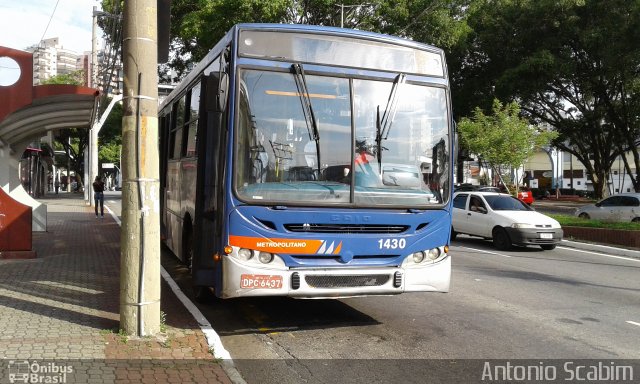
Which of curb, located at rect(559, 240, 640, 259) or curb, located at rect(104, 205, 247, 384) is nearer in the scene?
curb, located at rect(104, 205, 247, 384)

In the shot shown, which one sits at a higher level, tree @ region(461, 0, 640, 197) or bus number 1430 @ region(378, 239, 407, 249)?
tree @ region(461, 0, 640, 197)

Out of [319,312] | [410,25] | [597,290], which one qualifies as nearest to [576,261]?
[597,290]

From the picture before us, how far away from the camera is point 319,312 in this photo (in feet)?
24.4

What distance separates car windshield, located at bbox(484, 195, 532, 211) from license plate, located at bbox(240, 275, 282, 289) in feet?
36.9

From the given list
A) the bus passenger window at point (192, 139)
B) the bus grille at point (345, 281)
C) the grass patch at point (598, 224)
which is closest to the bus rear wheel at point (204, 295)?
the bus passenger window at point (192, 139)

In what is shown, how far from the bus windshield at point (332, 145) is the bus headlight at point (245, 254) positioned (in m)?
0.54

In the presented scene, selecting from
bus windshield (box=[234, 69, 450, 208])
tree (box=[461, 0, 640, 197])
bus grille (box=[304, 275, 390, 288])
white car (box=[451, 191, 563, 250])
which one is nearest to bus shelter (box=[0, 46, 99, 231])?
bus windshield (box=[234, 69, 450, 208])

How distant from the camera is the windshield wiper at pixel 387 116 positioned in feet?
20.6

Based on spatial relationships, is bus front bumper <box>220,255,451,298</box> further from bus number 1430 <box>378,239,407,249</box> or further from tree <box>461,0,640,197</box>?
tree <box>461,0,640,197</box>

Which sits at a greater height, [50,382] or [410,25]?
[410,25]

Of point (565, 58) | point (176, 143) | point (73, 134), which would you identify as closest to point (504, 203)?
point (176, 143)

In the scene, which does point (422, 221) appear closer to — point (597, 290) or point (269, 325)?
point (269, 325)

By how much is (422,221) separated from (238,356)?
2504 mm

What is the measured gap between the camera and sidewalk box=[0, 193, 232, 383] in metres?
4.77
